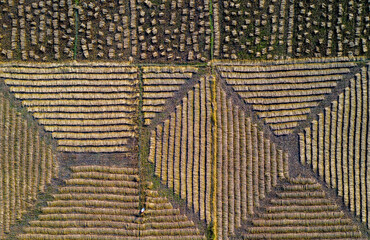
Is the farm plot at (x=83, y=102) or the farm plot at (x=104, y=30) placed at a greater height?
the farm plot at (x=104, y=30)

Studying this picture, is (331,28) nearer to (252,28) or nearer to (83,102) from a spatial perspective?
(252,28)

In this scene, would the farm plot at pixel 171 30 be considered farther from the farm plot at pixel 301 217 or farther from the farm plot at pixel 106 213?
the farm plot at pixel 301 217

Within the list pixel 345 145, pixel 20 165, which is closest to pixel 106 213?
pixel 20 165

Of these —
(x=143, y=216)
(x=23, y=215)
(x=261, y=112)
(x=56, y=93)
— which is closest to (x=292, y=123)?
(x=261, y=112)

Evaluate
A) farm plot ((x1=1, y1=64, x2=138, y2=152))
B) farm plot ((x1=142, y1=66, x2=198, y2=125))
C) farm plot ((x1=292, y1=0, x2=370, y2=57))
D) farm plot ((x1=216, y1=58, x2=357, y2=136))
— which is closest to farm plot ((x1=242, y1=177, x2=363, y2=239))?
farm plot ((x1=216, y1=58, x2=357, y2=136))

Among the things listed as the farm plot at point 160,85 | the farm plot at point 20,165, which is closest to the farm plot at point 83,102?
the farm plot at point 160,85

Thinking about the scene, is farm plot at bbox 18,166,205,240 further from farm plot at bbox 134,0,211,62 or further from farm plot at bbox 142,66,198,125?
farm plot at bbox 134,0,211,62
